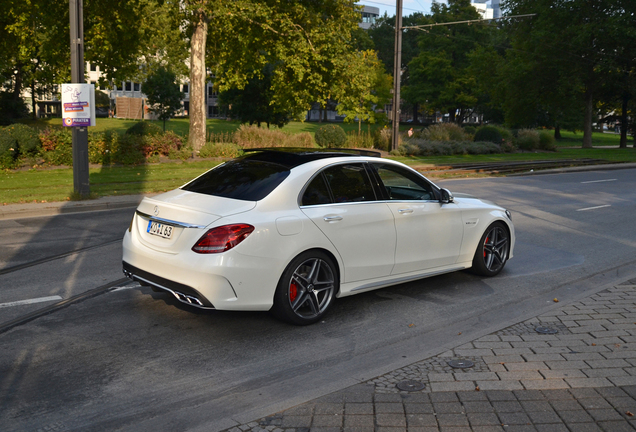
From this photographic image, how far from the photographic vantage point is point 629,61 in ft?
156

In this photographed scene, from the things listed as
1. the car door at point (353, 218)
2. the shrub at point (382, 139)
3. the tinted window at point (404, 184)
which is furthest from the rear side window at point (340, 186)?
the shrub at point (382, 139)

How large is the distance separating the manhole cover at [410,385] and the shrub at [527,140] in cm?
3762

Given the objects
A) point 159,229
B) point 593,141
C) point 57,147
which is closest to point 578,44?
point 593,141

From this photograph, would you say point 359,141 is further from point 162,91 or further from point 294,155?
point 294,155

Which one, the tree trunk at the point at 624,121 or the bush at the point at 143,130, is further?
the tree trunk at the point at 624,121

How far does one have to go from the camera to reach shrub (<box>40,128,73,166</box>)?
20438 millimetres

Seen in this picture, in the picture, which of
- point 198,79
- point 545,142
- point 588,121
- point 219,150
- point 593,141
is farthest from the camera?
point 593,141

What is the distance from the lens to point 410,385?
14.9 feet

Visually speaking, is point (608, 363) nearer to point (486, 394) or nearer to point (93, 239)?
point (486, 394)

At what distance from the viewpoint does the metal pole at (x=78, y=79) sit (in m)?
13.7

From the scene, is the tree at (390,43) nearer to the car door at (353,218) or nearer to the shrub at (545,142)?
the shrub at (545,142)

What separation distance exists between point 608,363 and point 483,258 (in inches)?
111

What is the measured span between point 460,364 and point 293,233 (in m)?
1.77

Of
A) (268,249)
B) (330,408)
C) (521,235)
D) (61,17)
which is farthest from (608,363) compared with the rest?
(61,17)
